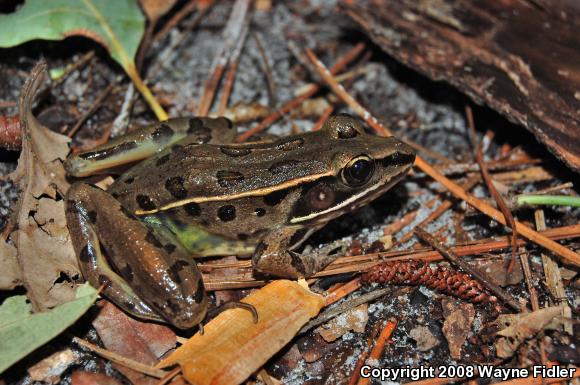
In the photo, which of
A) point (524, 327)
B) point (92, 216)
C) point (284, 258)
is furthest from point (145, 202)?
point (524, 327)

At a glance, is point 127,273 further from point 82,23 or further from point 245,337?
point 82,23

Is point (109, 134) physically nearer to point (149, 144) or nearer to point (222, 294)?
point (149, 144)

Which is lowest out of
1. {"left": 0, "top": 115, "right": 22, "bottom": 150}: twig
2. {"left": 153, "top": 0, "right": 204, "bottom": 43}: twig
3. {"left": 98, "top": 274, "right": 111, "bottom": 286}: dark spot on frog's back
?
{"left": 98, "top": 274, "right": 111, "bottom": 286}: dark spot on frog's back

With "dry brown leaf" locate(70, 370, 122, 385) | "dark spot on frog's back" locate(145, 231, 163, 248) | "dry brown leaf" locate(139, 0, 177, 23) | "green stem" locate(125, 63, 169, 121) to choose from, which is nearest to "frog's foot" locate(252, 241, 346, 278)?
"dark spot on frog's back" locate(145, 231, 163, 248)

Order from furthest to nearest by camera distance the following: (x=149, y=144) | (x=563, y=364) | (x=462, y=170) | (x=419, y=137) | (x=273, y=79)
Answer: (x=273, y=79) < (x=419, y=137) < (x=462, y=170) < (x=149, y=144) < (x=563, y=364)

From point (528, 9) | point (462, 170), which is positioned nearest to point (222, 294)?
point (462, 170)

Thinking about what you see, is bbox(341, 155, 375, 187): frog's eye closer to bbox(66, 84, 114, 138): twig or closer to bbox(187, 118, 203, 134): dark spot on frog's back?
bbox(187, 118, 203, 134): dark spot on frog's back

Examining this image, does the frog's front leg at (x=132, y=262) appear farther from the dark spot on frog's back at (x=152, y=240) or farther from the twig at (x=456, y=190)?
the twig at (x=456, y=190)
